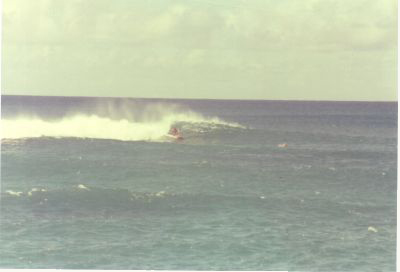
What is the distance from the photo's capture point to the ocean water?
12.9m

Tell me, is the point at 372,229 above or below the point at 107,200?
below

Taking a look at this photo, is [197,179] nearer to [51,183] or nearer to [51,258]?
[51,183]

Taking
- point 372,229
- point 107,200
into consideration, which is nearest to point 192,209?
point 107,200

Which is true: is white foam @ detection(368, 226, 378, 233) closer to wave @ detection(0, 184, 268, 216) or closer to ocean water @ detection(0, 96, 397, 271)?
ocean water @ detection(0, 96, 397, 271)

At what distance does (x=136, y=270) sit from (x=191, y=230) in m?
2.76

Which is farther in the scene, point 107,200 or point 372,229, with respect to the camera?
point 107,200

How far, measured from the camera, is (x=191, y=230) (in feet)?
48.4

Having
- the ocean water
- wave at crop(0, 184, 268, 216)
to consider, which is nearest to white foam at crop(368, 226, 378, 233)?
the ocean water

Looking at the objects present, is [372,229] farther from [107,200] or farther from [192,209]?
[107,200]

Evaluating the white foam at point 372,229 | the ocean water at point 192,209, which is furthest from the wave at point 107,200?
the white foam at point 372,229

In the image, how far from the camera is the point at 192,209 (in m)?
16.9

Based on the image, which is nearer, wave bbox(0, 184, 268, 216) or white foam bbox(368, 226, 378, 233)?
white foam bbox(368, 226, 378, 233)

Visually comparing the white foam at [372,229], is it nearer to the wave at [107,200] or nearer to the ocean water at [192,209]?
the ocean water at [192,209]

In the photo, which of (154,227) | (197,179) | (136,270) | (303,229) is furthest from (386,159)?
(136,270)
